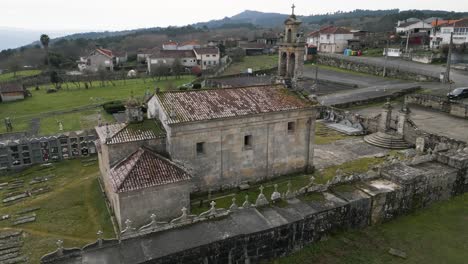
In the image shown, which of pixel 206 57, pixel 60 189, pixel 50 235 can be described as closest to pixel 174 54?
pixel 206 57

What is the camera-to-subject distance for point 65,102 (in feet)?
183

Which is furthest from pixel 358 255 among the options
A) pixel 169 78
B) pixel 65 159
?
pixel 169 78

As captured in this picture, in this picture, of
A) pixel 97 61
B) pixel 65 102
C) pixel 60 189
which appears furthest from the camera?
pixel 97 61

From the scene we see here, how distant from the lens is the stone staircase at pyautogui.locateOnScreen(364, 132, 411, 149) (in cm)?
3174

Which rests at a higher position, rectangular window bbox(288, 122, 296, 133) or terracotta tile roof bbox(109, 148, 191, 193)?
rectangular window bbox(288, 122, 296, 133)

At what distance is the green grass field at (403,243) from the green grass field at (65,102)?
3197 cm

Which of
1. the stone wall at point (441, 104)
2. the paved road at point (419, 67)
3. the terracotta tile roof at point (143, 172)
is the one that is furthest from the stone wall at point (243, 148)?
the paved road at point (419, 67)

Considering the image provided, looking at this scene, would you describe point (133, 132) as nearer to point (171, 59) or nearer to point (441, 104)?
point (441, 104)

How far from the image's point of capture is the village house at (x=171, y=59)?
89.5m

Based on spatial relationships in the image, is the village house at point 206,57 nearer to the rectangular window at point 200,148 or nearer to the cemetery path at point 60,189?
the cemetery path at point 60,189

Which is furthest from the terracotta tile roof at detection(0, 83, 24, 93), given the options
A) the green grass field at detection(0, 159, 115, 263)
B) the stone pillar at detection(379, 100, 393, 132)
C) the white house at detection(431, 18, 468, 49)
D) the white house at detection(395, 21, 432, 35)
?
the white house at detection(395, 21, 432, 35)

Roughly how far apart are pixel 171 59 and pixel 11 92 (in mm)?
41281

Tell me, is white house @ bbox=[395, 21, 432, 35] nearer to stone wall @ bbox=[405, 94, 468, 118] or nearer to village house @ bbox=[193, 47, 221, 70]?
village house @ bbox=[193, 47, 221, 70]

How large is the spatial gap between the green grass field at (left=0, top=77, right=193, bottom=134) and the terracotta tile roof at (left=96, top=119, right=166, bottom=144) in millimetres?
20382
